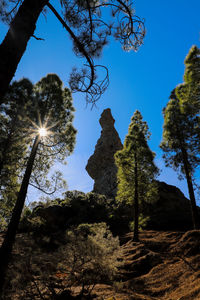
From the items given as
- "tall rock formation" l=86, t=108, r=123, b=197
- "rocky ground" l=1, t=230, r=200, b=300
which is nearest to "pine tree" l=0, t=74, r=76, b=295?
"rocky ground" l=1, t=230, r=200, b=300

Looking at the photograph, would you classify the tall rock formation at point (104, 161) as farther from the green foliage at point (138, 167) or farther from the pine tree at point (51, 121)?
the pine tree at point (51, 121)

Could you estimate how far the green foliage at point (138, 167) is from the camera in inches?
536

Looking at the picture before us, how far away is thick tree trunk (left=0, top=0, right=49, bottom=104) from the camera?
170 centimetres

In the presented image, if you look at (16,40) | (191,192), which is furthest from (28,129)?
(191,192)

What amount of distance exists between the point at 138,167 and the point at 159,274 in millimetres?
8149

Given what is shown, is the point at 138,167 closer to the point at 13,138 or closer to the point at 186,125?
the point at 186,125

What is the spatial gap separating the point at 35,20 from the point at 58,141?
8103mm

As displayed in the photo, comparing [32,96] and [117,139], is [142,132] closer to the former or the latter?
[32,96]

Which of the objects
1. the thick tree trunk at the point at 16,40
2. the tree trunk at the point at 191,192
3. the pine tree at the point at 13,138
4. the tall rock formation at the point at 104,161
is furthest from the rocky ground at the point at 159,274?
the tall rock formation at the point at 104,161

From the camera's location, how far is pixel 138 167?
14.0 m

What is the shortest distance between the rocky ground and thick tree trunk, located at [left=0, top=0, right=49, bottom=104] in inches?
181

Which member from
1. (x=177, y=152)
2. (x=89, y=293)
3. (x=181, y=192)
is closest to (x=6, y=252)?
(x=89, y=293)

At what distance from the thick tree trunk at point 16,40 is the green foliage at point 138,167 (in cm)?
1285

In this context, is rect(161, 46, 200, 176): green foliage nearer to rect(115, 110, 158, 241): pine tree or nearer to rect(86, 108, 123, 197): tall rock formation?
rect(115, 110, 158, 241): pine tree
